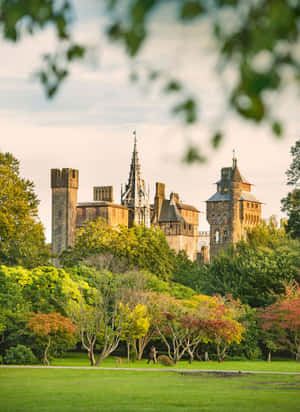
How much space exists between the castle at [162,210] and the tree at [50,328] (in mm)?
50968

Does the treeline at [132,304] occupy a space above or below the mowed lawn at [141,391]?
above

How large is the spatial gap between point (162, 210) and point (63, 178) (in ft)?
84.4

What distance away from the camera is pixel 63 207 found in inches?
3297

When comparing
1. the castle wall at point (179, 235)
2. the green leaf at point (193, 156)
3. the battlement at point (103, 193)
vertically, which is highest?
the battlement at point (103, 193)

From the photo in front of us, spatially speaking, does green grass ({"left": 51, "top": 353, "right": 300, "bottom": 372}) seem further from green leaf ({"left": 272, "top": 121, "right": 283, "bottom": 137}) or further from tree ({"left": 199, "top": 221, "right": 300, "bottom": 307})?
green leaf ({"left": 272, "top": 121, "right": 283, "bottom": 137})

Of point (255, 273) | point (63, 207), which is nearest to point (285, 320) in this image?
point (255, 273)

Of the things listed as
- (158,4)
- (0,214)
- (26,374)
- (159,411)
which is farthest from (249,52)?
(0,214)

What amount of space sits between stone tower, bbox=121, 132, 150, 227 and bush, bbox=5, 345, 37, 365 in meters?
62.0

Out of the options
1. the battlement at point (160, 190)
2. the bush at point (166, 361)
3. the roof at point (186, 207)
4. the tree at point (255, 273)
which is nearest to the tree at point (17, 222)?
the tree at point (255, 273)

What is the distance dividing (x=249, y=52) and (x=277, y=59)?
0.75ft

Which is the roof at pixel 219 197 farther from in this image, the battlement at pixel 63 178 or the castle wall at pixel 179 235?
the battlement at pixel 63 178

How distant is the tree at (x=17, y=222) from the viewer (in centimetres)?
4497

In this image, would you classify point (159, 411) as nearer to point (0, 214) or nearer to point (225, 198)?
point (0, 214)

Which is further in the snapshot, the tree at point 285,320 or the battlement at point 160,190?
the battlement at point 160,190
